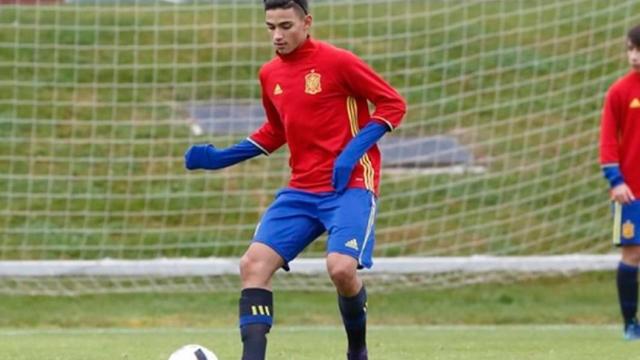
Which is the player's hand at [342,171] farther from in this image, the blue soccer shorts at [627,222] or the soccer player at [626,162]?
the blue soccer shorts at [627,222]

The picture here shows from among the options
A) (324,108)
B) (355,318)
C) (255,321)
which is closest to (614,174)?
(355,318)

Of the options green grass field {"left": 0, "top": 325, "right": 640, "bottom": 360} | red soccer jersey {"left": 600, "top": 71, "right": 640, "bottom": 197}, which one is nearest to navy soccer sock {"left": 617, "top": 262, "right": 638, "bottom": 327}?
green grass field {"left": 0, "top": 325, "right": 640, "bottom": 360}

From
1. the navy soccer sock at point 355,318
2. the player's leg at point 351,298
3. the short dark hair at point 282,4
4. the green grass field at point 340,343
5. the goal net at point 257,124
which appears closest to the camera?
the player's leg at point 351,298

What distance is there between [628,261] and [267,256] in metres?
3.95

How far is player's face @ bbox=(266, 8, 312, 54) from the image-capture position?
716cm

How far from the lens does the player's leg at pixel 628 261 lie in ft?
33.0

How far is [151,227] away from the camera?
46.3 feet

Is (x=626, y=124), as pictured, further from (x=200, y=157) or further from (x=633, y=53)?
(x=200, y=157)

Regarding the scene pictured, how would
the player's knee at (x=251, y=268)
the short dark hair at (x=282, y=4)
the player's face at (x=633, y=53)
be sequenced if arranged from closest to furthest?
the player's knee at (x=251, y=268) → the short dark hair at (x=282, y=4) → the player's face at (x=633, y=53)

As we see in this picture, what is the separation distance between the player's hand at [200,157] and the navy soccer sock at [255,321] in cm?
90

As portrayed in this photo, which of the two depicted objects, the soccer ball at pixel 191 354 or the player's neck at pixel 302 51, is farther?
the player's neck at pixel 302 51

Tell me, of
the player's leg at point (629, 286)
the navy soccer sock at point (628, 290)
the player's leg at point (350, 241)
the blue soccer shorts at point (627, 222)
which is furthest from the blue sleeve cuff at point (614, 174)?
the player's leg at point (350, 241)

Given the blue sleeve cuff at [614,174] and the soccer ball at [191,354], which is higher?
the blue sleeve cuff at [614,174]

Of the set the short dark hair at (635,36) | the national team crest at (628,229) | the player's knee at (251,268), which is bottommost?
the national team crest at (628,229)
